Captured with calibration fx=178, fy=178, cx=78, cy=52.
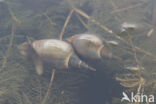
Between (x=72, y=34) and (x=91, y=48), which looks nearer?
(x=91, y=48)

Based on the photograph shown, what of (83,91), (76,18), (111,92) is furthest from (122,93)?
(76,18)

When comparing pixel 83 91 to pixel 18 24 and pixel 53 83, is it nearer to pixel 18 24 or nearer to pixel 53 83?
pixel 53 83

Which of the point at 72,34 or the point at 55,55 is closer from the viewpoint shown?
the point at 55,55
